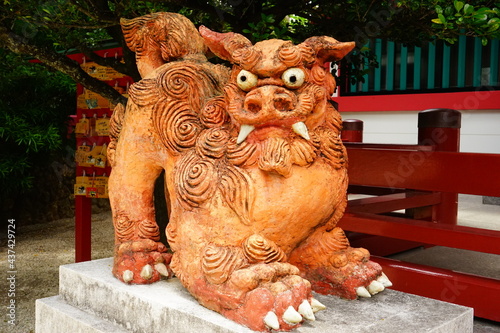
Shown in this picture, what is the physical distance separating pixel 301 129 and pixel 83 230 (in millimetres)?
2360

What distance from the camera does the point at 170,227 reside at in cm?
141

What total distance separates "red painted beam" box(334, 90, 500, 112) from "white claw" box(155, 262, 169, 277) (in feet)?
16.1

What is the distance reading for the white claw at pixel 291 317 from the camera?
1108 mm

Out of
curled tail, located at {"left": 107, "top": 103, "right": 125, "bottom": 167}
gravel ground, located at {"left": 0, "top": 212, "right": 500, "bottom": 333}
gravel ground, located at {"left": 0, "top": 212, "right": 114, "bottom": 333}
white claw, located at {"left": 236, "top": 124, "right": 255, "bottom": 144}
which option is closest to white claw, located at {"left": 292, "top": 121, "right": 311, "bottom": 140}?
white claw, located at {"left": 236, "top": 124, "right": 255, "bottom": 144}

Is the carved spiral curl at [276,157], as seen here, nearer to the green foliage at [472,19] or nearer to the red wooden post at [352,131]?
the green foliage at [472,19]

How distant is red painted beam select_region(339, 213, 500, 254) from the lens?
2.21 meters

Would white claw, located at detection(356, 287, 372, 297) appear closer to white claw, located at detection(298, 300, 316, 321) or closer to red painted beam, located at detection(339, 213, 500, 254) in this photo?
white claw, located at detection(298, 300, 316, 321)

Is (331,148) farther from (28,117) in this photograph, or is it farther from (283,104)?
(28,117)

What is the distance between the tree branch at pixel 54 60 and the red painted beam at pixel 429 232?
1.34 m

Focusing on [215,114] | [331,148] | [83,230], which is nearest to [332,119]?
[331,148]

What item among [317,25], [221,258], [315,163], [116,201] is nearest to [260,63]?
[315,163]

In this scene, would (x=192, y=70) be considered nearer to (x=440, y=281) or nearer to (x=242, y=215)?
(x=242, y=215)

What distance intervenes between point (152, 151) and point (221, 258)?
47 cm

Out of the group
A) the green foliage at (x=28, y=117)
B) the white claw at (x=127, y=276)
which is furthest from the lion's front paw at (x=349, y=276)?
the green foliage at (x=28, y=117)
